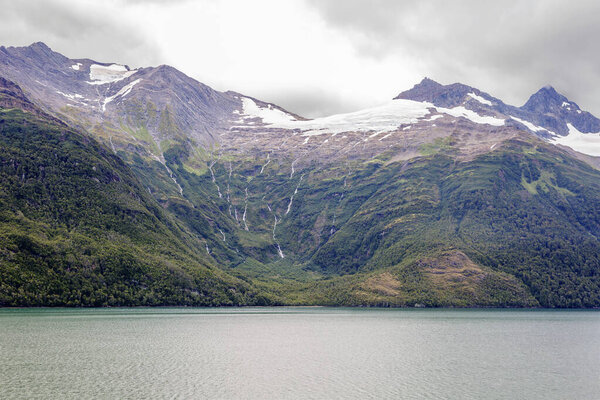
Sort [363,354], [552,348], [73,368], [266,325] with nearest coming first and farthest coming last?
[73,368] < [363,354] < [552,348] < [266,325]

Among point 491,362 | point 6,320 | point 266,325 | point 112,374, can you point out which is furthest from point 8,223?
point 491,362

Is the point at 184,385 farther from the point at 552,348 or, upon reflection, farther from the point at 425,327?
the point at 425,327

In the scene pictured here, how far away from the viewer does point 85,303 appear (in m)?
189

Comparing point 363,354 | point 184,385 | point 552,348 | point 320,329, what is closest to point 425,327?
point 320,329

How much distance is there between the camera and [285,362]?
83.4m

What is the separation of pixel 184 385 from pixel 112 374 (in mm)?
12142

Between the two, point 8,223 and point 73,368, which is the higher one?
point 8,223

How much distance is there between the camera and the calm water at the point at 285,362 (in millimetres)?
60906

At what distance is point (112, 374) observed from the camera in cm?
6681

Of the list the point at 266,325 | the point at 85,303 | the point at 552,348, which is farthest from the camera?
the point at 85,303

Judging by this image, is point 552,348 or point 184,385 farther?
point 552,348

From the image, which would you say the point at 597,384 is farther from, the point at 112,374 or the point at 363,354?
the point at 112,374

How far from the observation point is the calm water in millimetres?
60906

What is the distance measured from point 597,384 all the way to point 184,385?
5912 cm
